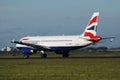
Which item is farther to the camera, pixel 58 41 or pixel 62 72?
pixel 58 41

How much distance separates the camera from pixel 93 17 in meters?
85.6

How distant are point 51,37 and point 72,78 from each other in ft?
191

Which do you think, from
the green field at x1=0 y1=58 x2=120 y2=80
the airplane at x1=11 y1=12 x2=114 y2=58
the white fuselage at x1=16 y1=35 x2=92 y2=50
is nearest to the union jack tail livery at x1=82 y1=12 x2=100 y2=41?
the airplane at x1=11 y1=12 x2=114 y2=58

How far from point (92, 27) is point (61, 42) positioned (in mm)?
6986

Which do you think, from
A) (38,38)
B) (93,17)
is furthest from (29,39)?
(93,17)

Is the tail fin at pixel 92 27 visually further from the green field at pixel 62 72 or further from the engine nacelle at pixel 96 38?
the green field at pixel 62 72

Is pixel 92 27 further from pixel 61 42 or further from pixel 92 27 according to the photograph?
pixel 61 42

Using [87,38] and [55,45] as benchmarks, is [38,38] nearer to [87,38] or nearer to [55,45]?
[55,45]

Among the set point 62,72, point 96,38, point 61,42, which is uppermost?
point 96,38

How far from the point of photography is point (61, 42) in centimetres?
8688

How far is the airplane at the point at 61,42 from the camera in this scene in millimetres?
84438

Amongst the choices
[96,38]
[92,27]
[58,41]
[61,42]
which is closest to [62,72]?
[96,38]

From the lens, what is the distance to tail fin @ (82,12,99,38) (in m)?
84.0

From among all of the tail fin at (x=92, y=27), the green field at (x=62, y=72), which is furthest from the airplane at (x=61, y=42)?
the green field at (x=62, y=72)
